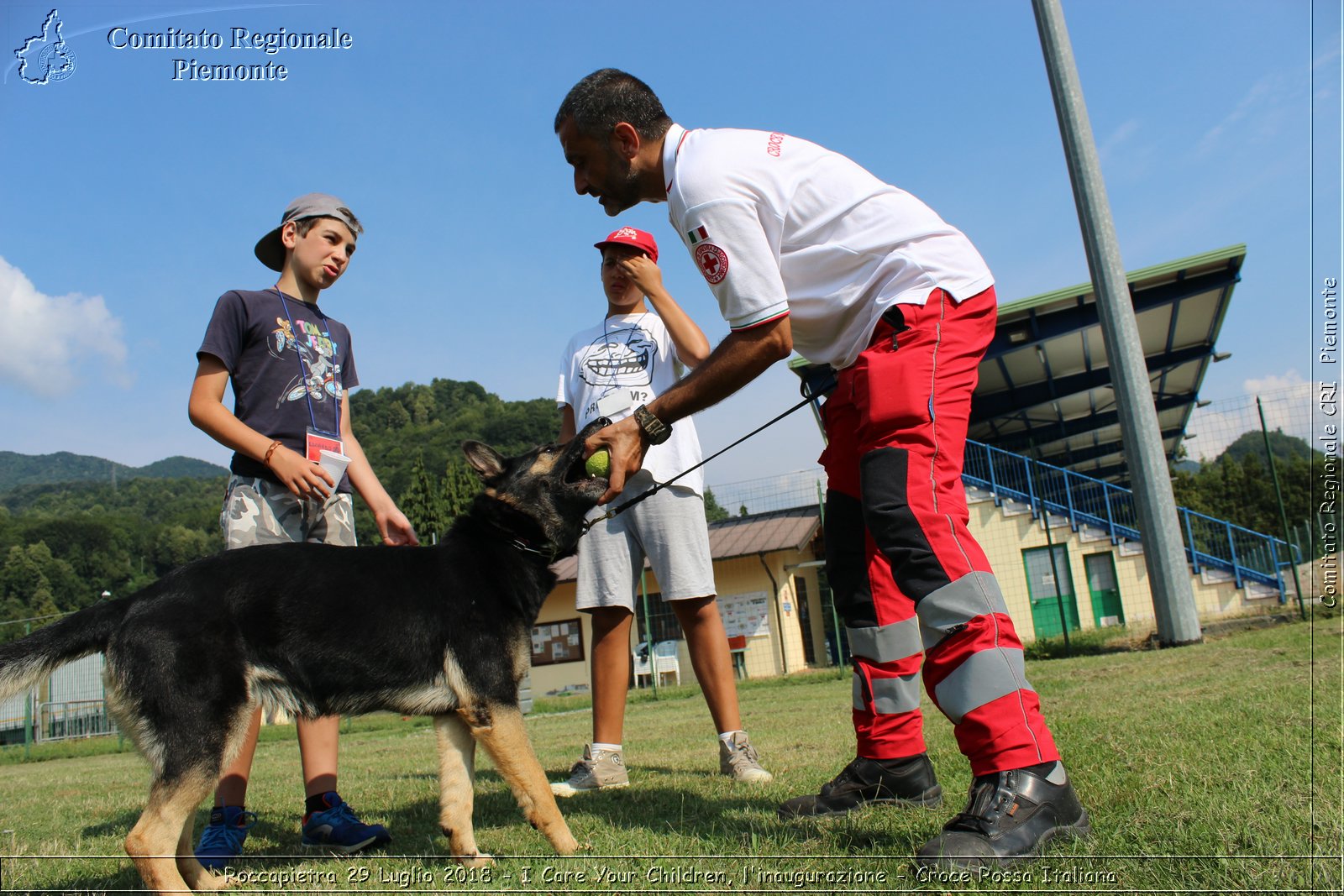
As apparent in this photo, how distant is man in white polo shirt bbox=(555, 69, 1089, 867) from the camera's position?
243cm

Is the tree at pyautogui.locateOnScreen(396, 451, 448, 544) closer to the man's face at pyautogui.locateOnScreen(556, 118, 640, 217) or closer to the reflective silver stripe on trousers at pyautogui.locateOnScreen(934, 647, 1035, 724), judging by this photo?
the man's face at pyautogui.locateOnScreen(556, 118, 640, 217)

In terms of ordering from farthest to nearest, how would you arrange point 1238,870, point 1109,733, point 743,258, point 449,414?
point 449,414 < point 1109,733 < point 743,258 < point 1238,870

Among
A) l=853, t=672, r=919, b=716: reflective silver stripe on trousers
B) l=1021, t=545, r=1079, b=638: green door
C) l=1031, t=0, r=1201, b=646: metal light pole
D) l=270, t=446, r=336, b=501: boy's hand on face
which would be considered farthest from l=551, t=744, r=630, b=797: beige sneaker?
l=1021, t=545, r=1079, b=638: green door

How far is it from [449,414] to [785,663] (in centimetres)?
3796

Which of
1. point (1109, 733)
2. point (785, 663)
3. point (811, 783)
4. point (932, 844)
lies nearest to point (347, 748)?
point (811, 783)

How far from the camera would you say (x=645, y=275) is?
15.4ft

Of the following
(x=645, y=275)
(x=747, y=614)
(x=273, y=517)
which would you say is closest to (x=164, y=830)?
(x=273, y=517)

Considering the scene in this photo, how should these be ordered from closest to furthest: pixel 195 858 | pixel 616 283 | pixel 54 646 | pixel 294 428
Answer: pixel 54 646 → pixel 195 858 → pixel 294 428 → pixel 616 283

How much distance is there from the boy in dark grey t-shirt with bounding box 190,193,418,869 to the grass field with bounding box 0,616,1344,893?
26 cm

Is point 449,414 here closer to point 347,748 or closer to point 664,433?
point 347,748

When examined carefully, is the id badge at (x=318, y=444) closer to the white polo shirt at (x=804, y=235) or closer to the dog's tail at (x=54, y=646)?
the dog's tail at (x=54, y=646)

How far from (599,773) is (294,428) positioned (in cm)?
233

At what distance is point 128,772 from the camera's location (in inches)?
348

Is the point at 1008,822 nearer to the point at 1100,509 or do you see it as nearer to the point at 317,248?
the point at 317,248
